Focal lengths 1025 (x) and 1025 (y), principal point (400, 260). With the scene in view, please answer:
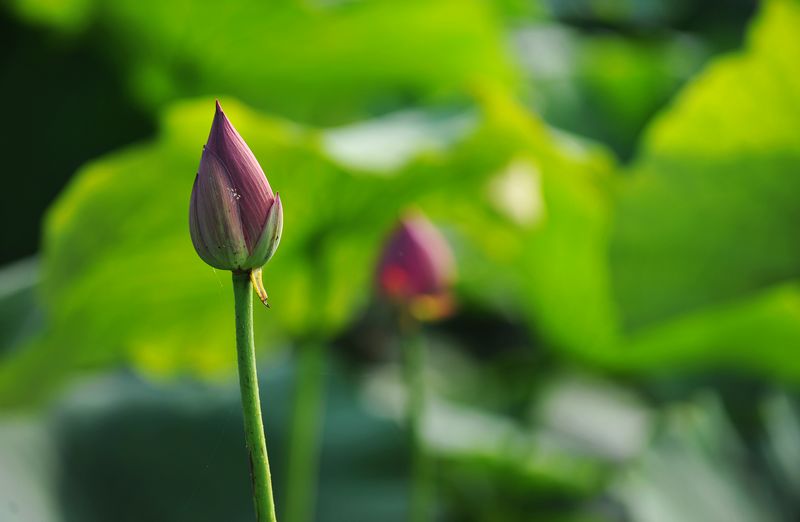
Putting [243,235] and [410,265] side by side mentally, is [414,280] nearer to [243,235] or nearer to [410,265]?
[410,265]

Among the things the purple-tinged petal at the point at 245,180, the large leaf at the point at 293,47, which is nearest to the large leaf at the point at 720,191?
the large leaf at the point at 293,47

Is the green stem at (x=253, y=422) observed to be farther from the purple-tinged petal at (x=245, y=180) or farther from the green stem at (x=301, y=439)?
the green stem at (x=301, y=439)

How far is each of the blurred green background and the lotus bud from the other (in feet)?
1.16

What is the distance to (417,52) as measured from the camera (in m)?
1.01

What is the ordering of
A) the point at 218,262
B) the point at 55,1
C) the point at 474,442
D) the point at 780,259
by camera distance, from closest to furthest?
the point at 218,262, the point at 780,259, the point at 55,1, the point at 474,442

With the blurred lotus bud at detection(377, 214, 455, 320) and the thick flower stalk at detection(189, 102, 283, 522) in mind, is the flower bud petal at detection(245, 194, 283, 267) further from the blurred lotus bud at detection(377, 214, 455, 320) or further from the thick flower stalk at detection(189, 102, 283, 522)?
the blurred lotus bud at detection(377, 214, 455, 320)

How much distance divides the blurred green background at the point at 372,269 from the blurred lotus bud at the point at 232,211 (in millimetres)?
354

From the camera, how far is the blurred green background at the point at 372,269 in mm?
684

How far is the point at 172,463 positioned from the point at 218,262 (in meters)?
0.75

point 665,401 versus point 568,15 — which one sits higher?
point 568,15

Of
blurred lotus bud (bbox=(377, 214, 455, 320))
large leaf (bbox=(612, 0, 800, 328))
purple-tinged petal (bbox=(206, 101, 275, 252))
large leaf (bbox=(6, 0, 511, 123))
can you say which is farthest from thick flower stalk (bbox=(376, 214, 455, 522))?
purple-tinged petal (bbox=(206, 101, 275, 252))

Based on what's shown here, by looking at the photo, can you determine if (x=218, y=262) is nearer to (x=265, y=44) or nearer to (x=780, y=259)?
(x=780, y=259)

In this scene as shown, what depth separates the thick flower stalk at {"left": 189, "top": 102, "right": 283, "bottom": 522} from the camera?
0.21 m

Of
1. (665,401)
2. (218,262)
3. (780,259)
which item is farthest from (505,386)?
(218,262)
